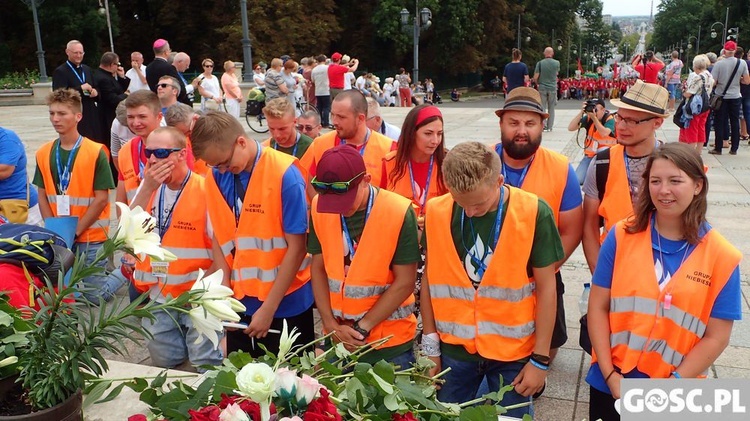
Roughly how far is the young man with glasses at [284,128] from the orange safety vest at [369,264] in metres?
2.18

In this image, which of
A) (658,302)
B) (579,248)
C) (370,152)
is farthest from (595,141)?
(658,302)

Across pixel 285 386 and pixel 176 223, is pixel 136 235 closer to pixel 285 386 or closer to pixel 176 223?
pixel 285 386

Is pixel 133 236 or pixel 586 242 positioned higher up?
pixel 133 236

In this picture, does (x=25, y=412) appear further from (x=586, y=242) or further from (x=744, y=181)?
(x=744, y=181)

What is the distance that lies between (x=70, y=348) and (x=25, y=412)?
233 mm

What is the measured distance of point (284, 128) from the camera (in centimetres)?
541

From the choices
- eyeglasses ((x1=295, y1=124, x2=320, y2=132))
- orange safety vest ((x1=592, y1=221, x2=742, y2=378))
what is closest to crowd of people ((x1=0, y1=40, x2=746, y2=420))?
orange safety vest ((x1=592, y1=221, x2=742, y2=378))

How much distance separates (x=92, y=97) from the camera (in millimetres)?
9133

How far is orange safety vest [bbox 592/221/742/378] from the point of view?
2.58 m

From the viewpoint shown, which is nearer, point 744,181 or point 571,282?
point 571,282

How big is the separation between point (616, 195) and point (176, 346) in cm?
286

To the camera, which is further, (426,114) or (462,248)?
(426,114)

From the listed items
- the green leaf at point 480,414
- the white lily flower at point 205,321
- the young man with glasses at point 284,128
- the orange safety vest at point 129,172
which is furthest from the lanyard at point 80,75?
the green leaf at point 480,414

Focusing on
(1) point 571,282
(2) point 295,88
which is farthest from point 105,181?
(2) point 295,88
